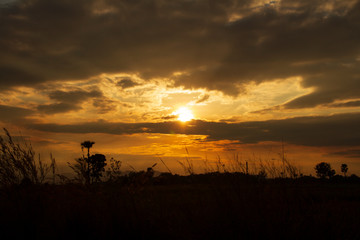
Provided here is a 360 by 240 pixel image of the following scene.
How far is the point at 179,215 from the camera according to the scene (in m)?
5.85

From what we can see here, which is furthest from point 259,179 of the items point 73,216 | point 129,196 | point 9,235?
point 9,235

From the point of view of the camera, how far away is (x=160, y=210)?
19.0 ft

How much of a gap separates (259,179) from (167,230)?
2172mm

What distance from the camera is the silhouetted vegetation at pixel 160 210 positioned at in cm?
470

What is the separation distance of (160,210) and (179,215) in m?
0.41

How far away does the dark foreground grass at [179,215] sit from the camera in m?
4.66

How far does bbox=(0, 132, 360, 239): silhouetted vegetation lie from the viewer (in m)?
4.70

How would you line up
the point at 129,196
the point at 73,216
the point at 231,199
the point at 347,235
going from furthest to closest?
the point at 129,196
the point at 73,216
the point at 231,199
the point at 347,235

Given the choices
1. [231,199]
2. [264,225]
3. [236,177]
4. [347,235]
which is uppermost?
[236,177]

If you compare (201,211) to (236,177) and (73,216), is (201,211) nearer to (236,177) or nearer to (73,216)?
(236,177)

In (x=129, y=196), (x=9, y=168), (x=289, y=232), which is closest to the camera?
(x=289, y=232)

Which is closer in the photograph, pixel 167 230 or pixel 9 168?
pixel 167 230

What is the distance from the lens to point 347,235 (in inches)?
189

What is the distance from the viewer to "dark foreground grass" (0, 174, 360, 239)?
4.66 m
